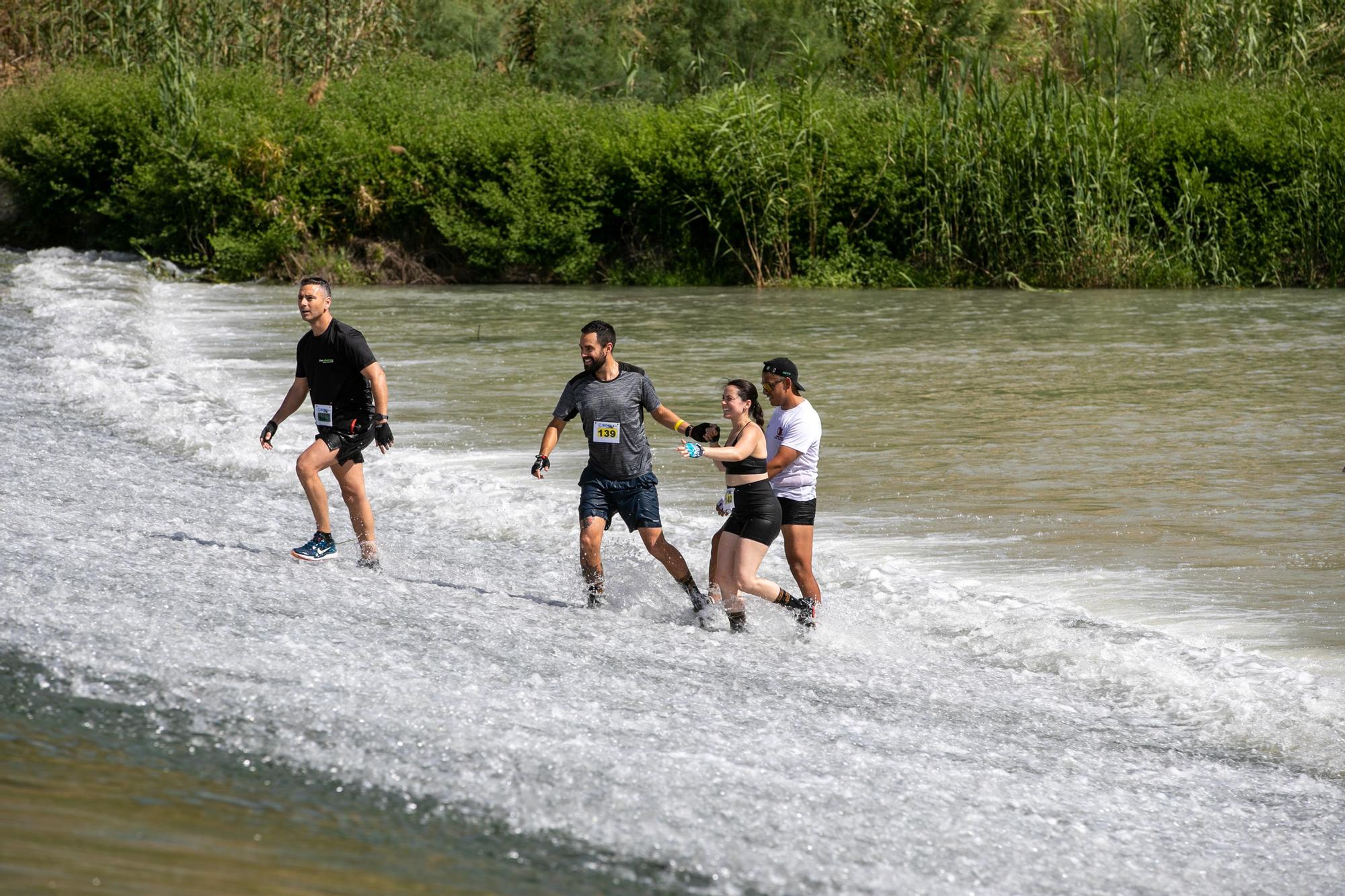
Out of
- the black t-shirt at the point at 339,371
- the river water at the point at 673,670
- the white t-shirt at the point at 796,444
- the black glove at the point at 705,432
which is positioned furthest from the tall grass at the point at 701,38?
the black glove at the point at 705,432

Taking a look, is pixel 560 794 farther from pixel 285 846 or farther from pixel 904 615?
pixel 904 615

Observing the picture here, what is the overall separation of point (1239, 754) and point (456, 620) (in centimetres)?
369

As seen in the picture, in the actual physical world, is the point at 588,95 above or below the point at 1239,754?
above

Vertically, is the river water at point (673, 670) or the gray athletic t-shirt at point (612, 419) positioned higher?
the gray athletic t-shirt at point (612, 419)

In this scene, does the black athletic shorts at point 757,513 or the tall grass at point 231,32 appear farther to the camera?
the tall grass at point 231,32

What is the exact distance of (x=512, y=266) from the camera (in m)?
34.9

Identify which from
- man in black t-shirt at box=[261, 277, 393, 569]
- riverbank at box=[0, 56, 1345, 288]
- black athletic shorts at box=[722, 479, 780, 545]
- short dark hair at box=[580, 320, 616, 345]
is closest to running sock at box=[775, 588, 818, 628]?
black athletic shorts at box=[722, 479, 780, 545]

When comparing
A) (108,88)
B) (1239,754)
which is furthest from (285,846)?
(108,88)

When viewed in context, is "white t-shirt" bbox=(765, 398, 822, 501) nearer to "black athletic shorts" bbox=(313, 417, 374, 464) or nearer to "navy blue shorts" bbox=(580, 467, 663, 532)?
"navy blue shorts" bbox=(580, 467, 663, 532)

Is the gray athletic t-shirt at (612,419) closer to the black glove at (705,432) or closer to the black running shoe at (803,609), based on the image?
the black glove at (705,432)

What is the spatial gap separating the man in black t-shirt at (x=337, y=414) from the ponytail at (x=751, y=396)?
217 centimetres

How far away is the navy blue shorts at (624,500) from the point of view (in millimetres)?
8148

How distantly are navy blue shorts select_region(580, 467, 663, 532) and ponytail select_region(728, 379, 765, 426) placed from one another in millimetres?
685

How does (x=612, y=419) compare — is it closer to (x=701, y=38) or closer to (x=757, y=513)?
(x=757, y=513)
